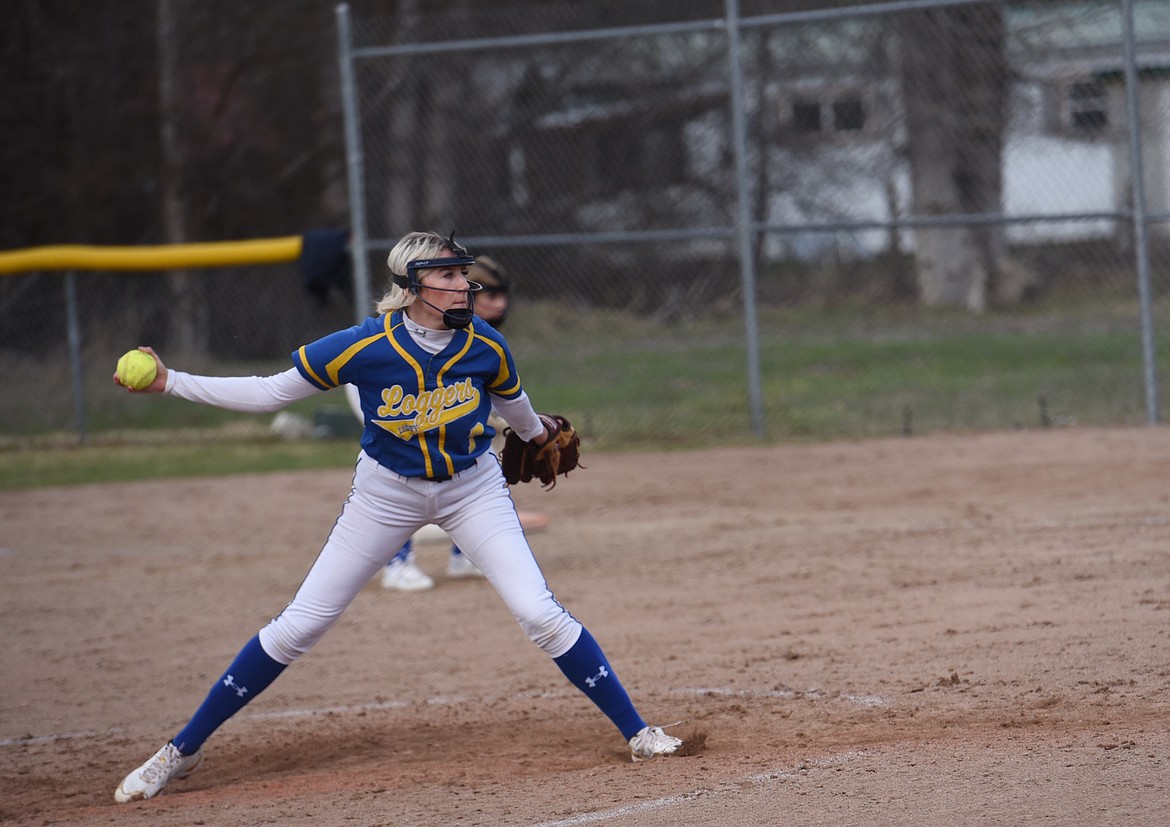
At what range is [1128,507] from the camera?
26.7 feet

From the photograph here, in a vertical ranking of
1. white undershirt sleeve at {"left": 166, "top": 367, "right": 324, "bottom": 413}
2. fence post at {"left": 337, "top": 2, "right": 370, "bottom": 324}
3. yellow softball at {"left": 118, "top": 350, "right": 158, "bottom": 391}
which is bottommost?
white undershirt sleeve at {"left": 166, "top": 367, "right": 324, "bottom": 413}

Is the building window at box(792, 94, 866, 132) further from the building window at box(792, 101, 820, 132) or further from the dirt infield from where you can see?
the dirt infield

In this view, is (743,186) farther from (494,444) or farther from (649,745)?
(649,745)

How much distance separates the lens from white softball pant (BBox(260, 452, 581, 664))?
15.3ft

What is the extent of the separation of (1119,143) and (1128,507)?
18.9ft

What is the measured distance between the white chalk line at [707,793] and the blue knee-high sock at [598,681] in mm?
494

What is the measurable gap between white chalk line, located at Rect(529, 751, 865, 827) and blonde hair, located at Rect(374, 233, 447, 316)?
172 centimetres

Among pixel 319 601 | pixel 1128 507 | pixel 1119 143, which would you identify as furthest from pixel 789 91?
pixel 319 601

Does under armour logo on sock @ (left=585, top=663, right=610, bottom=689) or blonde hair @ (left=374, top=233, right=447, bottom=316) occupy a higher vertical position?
blonde hair @ (left=374, top=233, right=447, bottom=316)

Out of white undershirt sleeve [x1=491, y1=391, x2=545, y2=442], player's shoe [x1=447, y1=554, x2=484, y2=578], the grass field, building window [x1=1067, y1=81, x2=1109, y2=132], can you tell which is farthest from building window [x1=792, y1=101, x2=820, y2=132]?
white undershirt sleeve [x1=491, y1=391, x2=545, y2=442]

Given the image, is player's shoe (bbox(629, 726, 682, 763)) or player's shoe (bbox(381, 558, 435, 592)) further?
player's shoe (bbox(381, 558, 435, 592))

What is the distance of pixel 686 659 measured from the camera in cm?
605

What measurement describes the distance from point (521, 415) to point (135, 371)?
129 centimetres

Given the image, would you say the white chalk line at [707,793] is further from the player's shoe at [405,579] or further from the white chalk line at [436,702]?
the player's shoe at [405,579]
